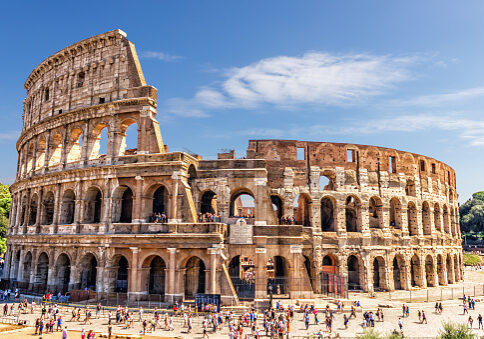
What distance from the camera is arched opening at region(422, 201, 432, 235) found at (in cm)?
3775

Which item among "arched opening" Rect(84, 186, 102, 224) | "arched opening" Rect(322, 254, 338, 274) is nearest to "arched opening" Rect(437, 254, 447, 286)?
"arched opening" Rect(322, 254, 338, 274)

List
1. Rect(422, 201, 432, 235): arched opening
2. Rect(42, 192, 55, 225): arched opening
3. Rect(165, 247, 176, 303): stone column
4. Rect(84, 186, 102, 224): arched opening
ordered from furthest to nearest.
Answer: Rect(422, 201, 432, 235): arched opening
Rect(42, 192, 55, 225): arched opening
Rect(84, 186, 102, 224): arched opening
Rect(165, 247, 176, 303): stone column

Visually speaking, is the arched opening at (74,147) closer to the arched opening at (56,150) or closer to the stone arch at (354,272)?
the arched opening at (56,150)

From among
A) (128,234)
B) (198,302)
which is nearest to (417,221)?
(198,302)

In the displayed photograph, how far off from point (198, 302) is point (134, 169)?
10.8 metres

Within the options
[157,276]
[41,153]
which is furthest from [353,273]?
[41,153]

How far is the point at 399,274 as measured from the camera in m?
34.7

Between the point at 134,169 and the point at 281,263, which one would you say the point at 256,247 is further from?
the point at 134,169

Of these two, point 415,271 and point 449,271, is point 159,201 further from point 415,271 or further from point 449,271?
point 449,271

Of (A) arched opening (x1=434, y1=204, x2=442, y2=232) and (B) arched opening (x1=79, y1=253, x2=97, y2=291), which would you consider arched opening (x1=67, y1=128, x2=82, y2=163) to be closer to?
(B) arched opening (x1=79, y1=253, x2=97, y2=291)

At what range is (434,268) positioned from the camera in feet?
120

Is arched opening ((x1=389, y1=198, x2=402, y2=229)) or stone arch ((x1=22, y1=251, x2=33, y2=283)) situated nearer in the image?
stone arch ((x1=22, y1=251, x2=33, y2=283))

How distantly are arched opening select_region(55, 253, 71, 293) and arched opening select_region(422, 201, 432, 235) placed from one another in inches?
1344

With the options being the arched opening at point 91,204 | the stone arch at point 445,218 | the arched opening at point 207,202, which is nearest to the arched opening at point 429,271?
the stone arch at point 445,218
